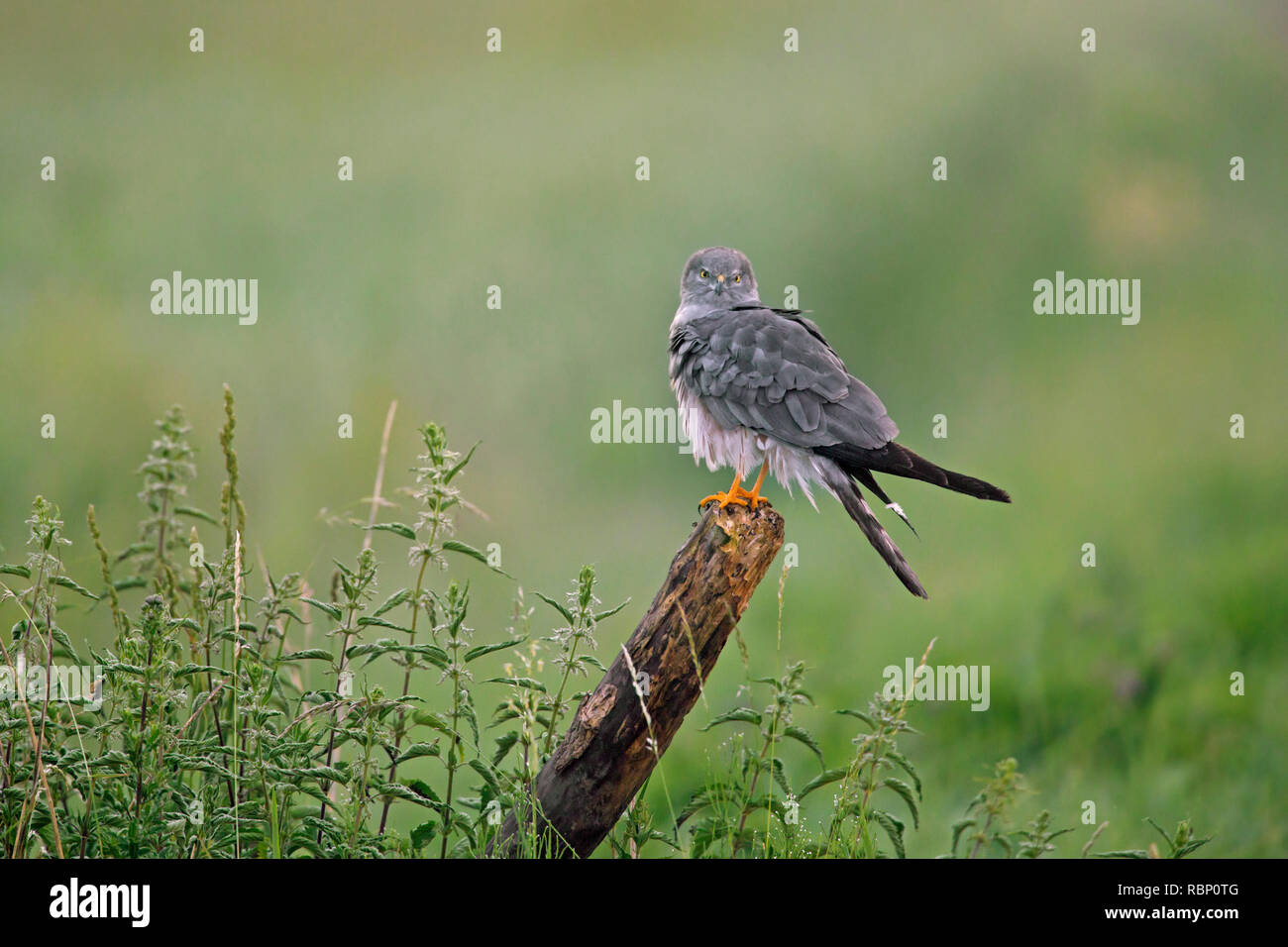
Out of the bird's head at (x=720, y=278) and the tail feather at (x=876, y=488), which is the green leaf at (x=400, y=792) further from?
the bird's head at (x=720, y=278)

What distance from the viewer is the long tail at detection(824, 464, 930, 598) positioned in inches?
159

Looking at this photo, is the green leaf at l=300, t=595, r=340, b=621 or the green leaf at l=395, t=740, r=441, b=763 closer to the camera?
the green leaf at l=395, t=740, r=441, b=763

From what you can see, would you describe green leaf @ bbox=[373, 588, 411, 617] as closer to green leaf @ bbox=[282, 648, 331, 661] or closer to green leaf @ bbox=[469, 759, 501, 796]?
green leaf @ bbox=[282, 648, 331, 661]

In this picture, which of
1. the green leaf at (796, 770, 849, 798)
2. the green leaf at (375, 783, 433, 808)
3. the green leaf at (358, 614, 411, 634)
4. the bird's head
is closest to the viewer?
the green leaf at (375, 783, 433, 808)

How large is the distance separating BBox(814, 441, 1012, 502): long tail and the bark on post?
3.22ft

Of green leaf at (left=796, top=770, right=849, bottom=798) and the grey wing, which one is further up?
the grey wing

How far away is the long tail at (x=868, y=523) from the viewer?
4.04m

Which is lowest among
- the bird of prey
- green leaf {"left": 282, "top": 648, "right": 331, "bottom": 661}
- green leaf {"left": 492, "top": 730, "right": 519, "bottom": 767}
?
green leaf {"left": 492, "top": 730, "right": 519, "bottom": 767}

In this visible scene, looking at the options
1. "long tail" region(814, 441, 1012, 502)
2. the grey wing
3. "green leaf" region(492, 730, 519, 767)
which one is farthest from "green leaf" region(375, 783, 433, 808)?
the grey wing

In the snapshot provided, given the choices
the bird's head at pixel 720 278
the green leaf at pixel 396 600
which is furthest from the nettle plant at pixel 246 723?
the bird's head at pixel 720 278

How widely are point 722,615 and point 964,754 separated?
5.12 metres

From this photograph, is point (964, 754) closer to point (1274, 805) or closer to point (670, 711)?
point (1274, 805)

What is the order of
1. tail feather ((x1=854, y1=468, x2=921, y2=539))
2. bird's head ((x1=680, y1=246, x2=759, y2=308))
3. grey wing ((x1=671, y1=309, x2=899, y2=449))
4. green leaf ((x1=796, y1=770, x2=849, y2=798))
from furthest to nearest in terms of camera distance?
bird's head ((x1=680, y1=246, x2=759, y2=308))
grey wing ((x1=671, y1=309, x2=899, y2=449))
tail feather ((x1=854, y1=468, x2=921, y2=539))
green leaf ((x1=796, y1=770, x2=849, y2=798))

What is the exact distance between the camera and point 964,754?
25.7 feet
